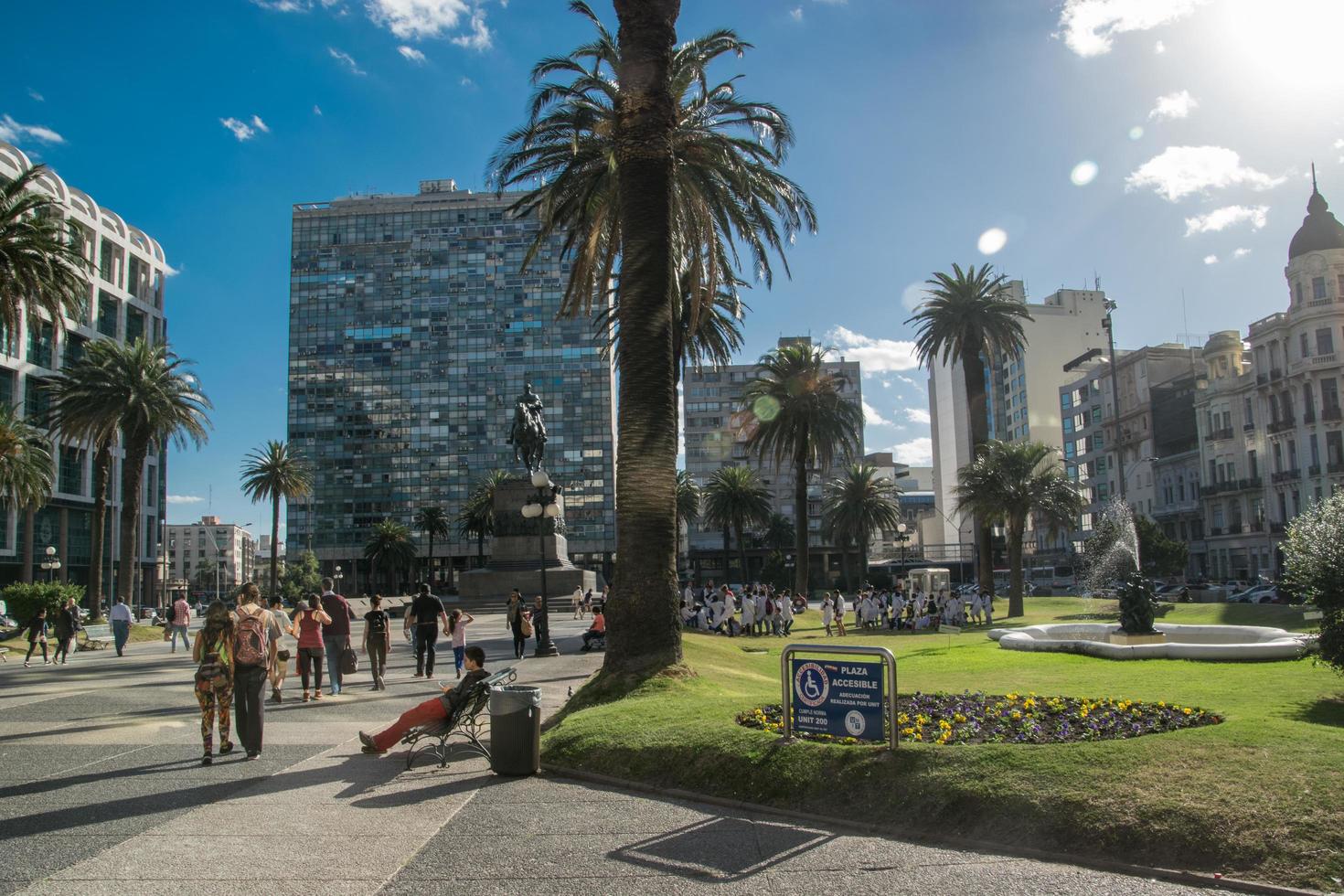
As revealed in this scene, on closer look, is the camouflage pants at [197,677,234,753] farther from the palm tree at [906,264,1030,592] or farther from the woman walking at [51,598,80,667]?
the palm tree at [906,264,1030,592]

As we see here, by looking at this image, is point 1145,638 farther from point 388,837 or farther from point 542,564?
point 388,837

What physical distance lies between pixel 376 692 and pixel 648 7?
38.4 feet

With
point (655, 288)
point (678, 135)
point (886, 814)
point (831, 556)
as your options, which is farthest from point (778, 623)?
point (831, 556)

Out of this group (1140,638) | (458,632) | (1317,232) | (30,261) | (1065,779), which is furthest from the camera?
(1317,232)

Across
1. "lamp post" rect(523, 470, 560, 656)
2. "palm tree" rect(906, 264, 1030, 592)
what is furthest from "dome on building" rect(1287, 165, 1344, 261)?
"lamp post" rect(523, 470, 560, 656)

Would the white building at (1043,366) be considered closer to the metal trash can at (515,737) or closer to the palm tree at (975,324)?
the palm tree at (975,324)

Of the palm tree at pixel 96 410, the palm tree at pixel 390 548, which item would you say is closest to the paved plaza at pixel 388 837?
the palm tree at pixel 96 410

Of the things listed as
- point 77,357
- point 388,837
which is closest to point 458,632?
point 388,837

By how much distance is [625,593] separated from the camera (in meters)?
13.6

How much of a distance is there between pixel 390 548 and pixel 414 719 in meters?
95.1

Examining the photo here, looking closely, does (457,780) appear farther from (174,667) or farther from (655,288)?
(174,667)

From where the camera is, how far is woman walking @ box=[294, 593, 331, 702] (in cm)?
1453

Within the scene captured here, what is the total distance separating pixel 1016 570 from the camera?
41844 mm

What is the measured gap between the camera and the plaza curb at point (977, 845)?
18.4ft
